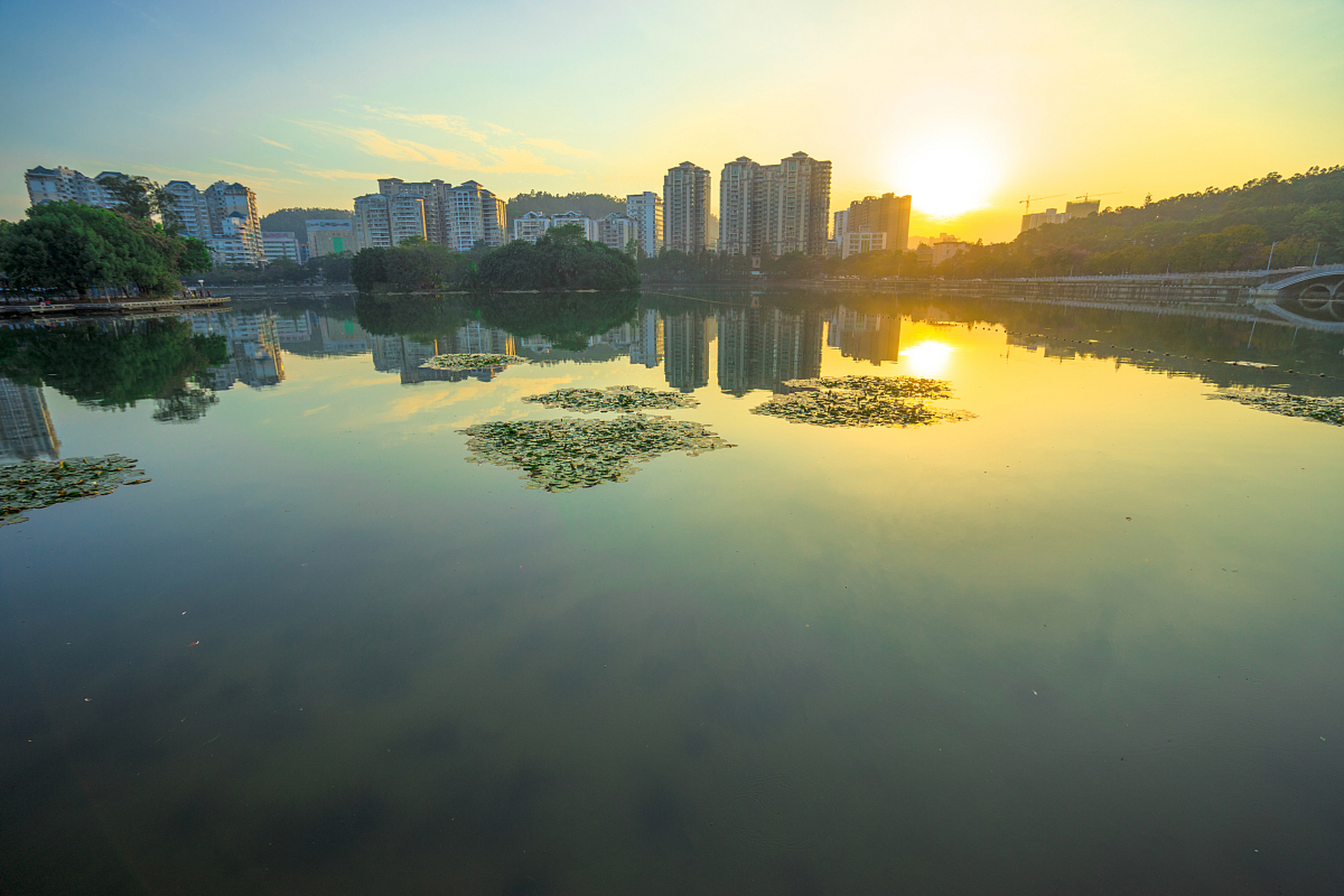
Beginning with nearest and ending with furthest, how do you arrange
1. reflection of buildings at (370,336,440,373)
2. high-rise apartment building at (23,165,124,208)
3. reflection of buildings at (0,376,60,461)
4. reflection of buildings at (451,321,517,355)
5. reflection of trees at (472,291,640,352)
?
reflection of buildings at (0,376,60,461) → reflection of buildings at (370,336,440,373) → reflection of buildings at (451,321,517,355) → reflection of trees at (472,291,640,352) → high-rise apartment building at (23,165,124,208)

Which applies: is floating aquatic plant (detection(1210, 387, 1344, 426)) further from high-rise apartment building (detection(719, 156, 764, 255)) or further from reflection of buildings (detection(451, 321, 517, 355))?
high-rise apartment building (detection(719, 156, 764, 255))

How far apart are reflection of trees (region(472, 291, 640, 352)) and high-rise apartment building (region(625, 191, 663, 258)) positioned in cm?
11922

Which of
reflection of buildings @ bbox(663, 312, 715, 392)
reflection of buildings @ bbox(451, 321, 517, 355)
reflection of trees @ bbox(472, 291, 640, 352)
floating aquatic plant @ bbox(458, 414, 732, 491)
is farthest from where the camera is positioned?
reflection of trees @ bbox(472, 291, 640, 352)

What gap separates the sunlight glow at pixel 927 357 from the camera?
63.9 ft

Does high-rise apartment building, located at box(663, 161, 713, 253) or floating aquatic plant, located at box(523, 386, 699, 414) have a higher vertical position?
high-rise apartment building, located at box(663, 161, 713, 253)

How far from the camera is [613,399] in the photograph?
47.9 feet

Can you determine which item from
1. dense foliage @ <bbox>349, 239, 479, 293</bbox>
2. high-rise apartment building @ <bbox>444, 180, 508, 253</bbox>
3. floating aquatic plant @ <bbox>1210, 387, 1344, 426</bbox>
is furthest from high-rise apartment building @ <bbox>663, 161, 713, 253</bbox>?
floating aquatic plant @ <bbox>1210, 387, 1344, 426</bbox>

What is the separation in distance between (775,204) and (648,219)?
5435 centimetres

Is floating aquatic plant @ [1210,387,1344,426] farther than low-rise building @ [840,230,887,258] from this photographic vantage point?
No

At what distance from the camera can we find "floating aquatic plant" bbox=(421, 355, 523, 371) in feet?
65.9

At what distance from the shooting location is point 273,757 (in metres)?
4.03

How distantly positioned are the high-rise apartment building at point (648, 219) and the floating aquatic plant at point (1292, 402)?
6837 inches

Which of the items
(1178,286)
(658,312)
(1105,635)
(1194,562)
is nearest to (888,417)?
(1194,562)

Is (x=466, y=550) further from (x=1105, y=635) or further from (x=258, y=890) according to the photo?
(x=1105, y=635)
